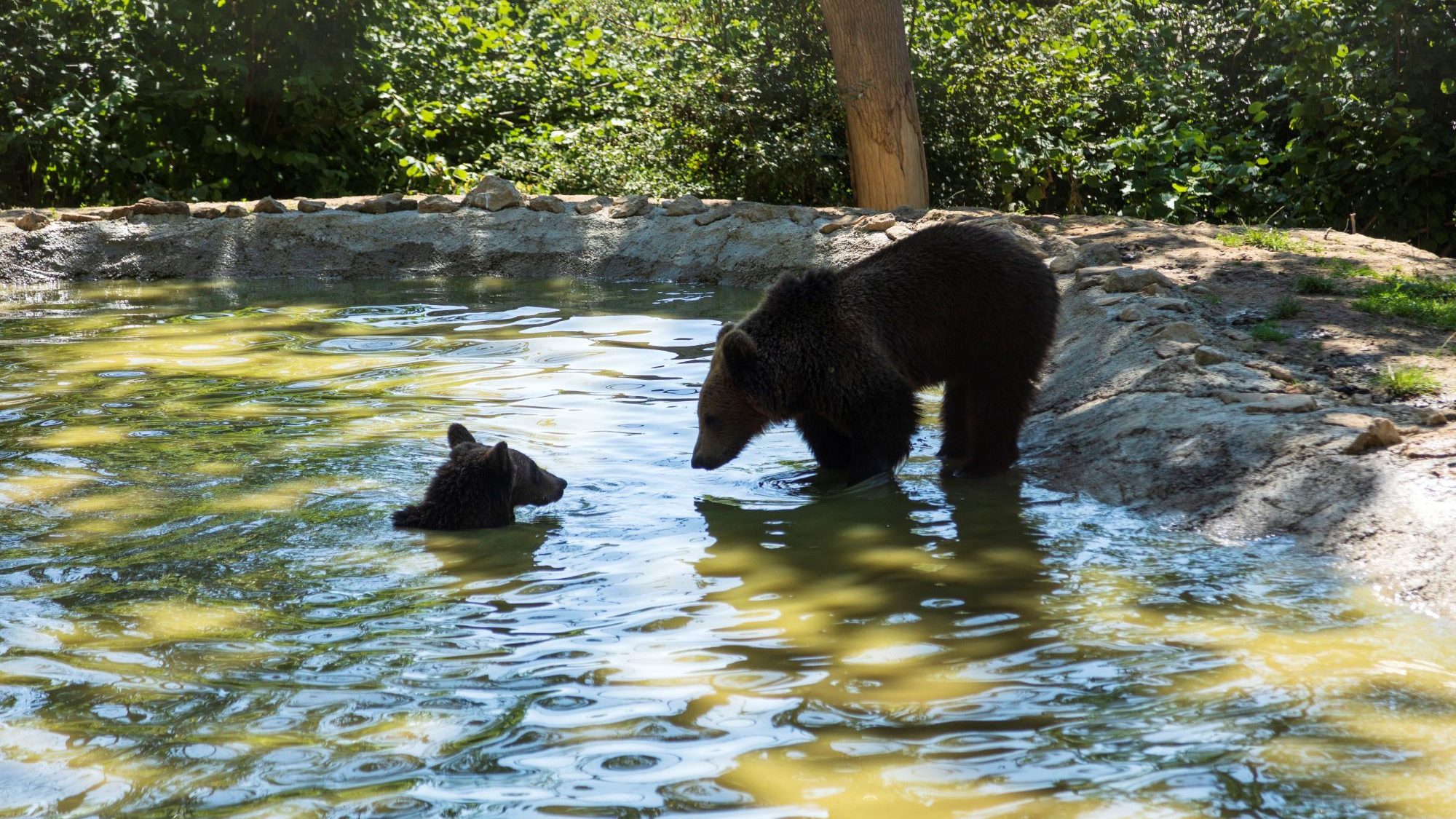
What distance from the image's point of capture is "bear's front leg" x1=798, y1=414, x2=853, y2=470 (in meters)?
7.23

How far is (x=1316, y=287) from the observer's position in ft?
31.6

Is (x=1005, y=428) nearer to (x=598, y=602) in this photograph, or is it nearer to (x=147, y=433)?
(x=598, y=602)

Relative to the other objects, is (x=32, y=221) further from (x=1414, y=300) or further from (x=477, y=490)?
(x=1414, y=300)

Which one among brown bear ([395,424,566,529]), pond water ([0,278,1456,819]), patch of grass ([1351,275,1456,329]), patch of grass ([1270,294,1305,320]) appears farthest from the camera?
patch of grass ([1270,294,1305,320])

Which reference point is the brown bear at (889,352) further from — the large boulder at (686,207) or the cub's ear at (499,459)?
the large boulder at (686,207)

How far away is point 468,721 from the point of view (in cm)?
394

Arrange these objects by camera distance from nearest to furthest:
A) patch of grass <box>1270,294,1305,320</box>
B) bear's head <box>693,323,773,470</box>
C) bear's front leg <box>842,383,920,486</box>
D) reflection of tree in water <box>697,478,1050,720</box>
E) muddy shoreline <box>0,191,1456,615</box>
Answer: reflection of tree in water <box>697,478,1050,720</box>
muddy shoreline <box>0,191,1456,615</box>
bear's front leg <box>842,383,920,486</box>
bear's head <box>693,323,773,470</box>
patch of grass <box>1270,294,1305,320</box>

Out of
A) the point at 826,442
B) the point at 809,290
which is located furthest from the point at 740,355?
the point at 826,442

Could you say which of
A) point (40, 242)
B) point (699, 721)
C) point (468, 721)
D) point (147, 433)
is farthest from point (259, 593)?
point (40, 242)

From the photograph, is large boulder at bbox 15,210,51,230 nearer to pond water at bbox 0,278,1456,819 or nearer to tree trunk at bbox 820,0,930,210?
pond water at bbox 0,278,1456,819

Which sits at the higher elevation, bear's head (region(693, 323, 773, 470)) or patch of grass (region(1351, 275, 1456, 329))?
patch of grass (region(1351, 275, 1456, 329))

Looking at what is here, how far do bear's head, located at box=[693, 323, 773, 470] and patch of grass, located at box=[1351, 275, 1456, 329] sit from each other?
15.1 ft

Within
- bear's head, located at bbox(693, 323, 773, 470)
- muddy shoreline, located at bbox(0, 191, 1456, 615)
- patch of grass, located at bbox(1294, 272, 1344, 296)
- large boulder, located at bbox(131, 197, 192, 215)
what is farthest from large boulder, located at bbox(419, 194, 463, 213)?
patch of grass, located at bbox(1294, 272, 1344, 296)

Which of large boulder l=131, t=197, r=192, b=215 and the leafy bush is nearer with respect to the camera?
the leafy bush
